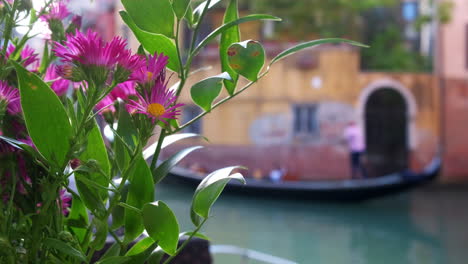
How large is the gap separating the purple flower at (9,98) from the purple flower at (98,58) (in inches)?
2.0

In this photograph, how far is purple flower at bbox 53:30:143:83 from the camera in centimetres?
33

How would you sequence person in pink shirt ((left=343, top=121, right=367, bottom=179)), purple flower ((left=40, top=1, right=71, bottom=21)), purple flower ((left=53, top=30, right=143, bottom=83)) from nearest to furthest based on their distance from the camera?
purple flower ((left=53, top=30, right=143, bottom=83)), purple flower ((left=40, top=1, right=71, bottom=21)), person in pink shirt ((left=343, top=121, right=367, bottom=179))

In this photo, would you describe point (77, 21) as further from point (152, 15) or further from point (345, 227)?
point (345, 227)

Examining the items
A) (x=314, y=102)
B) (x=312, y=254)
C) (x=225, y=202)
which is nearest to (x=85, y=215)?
(x=312, y=254)

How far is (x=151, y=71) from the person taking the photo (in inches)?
13.9

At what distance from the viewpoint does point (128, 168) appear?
35cm

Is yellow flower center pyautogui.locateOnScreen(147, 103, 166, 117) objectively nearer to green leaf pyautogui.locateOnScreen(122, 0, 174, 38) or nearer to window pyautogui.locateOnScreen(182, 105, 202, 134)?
green leaf pyautogui.locateOnScreen(122, 0, 174, 38)

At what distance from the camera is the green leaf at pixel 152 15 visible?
365 millimetres

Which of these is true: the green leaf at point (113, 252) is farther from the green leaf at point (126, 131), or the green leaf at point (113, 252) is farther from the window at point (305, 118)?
the window at point (305, 118)

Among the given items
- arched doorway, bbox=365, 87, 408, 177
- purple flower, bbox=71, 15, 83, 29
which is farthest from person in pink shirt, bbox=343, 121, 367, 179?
purple flower, bbox=71, 15, 83, 29

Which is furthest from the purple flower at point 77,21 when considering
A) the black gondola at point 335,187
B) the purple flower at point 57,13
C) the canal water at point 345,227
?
the black gondola at point 335,187

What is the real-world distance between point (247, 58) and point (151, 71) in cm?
6

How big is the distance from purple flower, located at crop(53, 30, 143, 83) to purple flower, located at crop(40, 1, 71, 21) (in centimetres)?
10

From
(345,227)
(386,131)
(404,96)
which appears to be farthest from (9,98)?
(386,131)
